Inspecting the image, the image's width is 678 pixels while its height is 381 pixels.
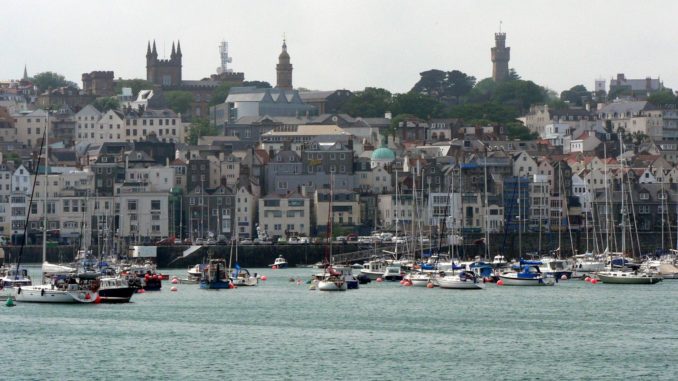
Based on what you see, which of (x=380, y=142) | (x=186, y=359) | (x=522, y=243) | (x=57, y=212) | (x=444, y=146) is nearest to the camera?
(x=186, y=359)

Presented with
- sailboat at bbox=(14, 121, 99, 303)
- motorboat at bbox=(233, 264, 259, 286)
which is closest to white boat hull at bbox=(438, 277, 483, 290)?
motorboat at bbox=(233, 264, 259, 286)

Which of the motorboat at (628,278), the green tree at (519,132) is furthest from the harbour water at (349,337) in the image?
the green tree at (519,132)

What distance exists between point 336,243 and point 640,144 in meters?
65.3

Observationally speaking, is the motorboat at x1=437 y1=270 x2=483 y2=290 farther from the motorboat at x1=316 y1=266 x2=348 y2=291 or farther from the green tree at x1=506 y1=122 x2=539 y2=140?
the green tree at x1=506 y1=122 x2=539 y2=140

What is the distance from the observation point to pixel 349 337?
64750 mm

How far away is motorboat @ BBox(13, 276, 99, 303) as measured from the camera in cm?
7600

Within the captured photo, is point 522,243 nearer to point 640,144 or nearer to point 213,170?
point 213,170

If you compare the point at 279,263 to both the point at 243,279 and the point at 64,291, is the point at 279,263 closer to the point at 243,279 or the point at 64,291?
the point at 243,279

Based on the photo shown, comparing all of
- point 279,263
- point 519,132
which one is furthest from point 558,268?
point 519,132

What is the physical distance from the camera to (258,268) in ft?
411

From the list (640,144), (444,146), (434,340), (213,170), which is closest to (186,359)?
(434,340)

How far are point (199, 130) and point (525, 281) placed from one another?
9717 centimetres

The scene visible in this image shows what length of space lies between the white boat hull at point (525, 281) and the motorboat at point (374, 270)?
800 centimetres

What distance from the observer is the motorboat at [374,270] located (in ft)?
331
